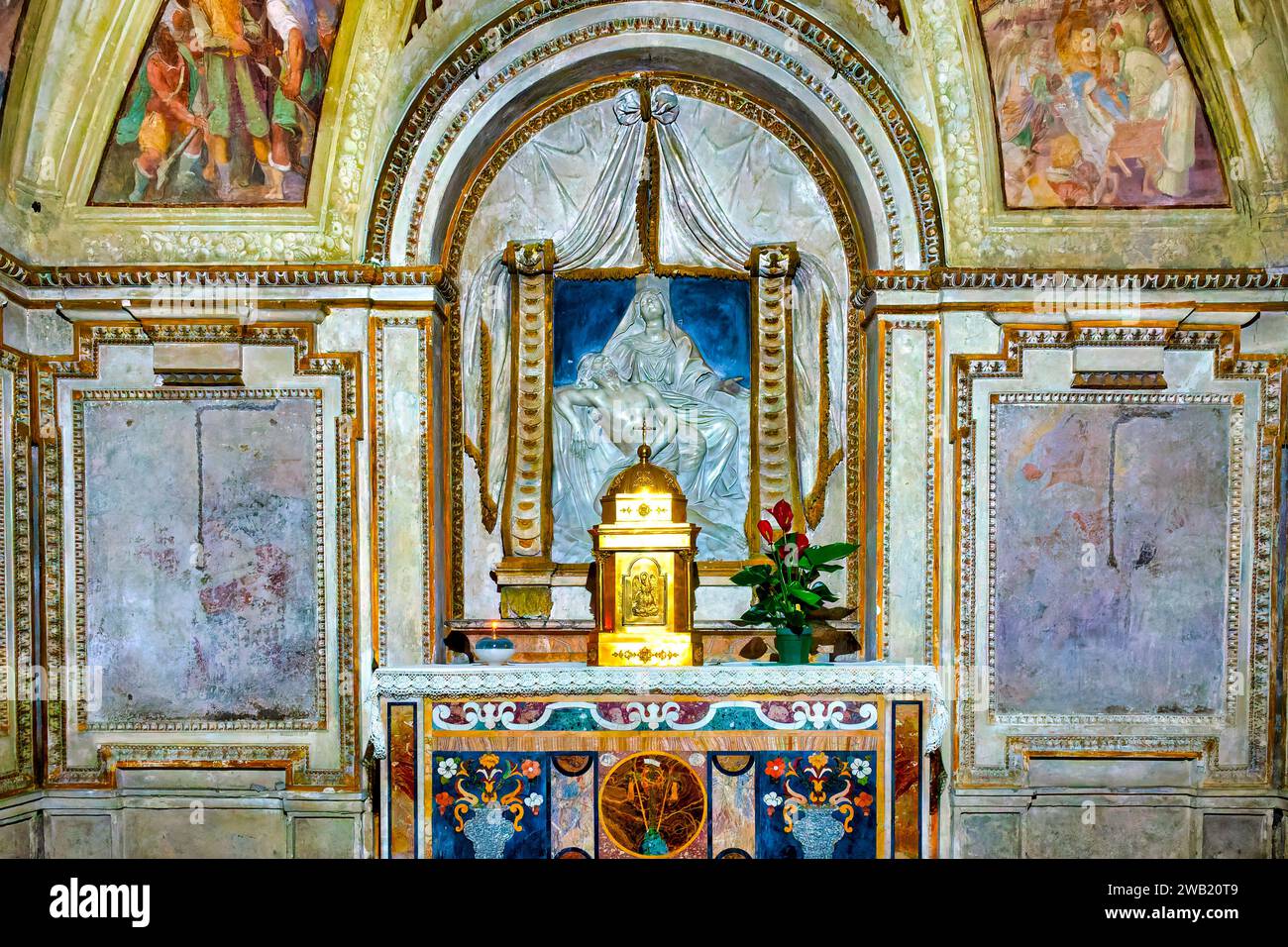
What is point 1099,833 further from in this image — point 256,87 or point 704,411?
point 256,87

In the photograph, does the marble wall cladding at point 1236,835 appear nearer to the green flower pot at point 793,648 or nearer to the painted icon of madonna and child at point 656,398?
the green flower pot at point 793,648

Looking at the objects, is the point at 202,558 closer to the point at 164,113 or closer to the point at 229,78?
the point at 164,113

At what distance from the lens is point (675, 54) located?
8.11 metres

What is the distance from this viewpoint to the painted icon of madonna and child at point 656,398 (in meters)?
8.41

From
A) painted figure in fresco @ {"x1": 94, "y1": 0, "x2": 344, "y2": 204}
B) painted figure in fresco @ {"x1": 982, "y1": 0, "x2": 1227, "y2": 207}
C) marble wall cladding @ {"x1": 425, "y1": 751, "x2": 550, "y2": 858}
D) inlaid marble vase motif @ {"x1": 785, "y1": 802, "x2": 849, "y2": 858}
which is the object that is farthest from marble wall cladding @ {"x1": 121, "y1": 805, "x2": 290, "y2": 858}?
painted figure in fresco @ {"x1": 982, "y1": 0, "x2": 1227, "y2": 207}

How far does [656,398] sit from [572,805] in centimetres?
301

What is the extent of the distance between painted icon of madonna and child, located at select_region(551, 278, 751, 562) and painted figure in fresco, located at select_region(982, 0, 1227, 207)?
6.95ft

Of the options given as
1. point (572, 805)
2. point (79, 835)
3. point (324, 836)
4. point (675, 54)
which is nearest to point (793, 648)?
point (572, 805)

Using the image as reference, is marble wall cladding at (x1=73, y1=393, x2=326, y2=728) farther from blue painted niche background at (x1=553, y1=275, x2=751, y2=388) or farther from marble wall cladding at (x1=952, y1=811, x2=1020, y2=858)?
marble wall cladding at (x1=952, y1=811, x2=1020, y2=858)

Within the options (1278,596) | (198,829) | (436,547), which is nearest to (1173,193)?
(1278,596)

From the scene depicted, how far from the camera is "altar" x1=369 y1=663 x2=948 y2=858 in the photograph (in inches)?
259

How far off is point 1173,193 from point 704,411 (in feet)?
10.8

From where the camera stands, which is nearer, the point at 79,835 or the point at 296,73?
the point at 79,835

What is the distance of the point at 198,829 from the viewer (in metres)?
7.50
